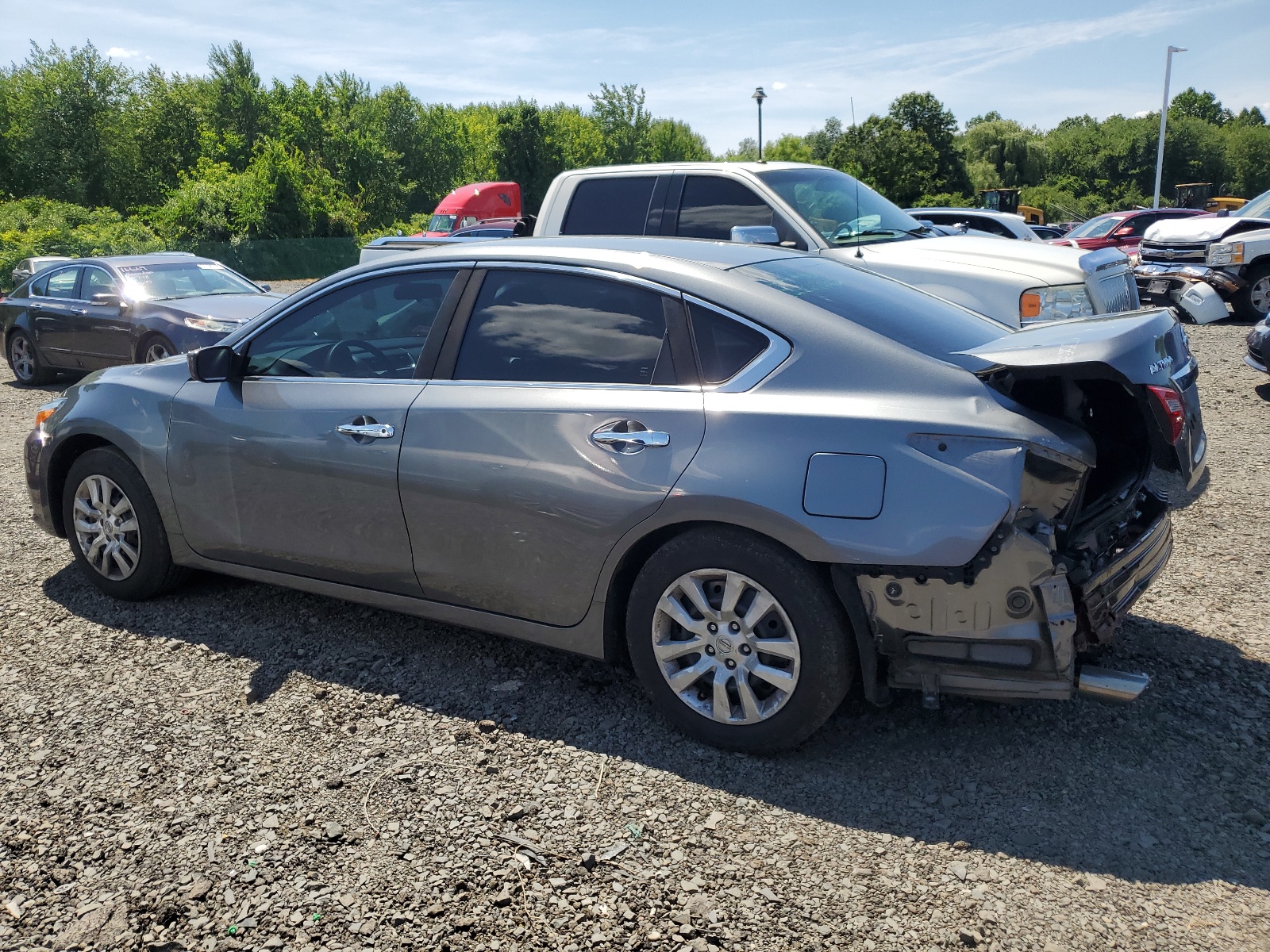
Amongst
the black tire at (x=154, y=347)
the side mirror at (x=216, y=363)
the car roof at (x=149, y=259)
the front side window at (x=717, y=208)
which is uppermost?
the front side window at (x=717, y=208)

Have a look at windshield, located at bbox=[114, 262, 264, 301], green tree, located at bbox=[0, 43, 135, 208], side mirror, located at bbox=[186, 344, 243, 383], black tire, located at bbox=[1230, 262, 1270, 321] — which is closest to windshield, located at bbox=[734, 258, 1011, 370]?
side mirror, located at bbox=[186, 344, 243, 383]

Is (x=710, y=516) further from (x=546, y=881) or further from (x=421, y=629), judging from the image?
(x=421, y=629)

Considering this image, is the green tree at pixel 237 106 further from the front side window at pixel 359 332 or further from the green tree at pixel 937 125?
the front side window at pixel 359 332

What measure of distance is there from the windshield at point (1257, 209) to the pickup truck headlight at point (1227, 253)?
6.07ft

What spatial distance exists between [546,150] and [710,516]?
2675 inches

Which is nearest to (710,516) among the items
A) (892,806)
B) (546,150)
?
(892,806)

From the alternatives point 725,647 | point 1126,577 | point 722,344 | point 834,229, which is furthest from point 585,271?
point 834,229

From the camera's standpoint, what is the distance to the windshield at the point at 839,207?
24.1 ft

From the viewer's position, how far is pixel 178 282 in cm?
1190

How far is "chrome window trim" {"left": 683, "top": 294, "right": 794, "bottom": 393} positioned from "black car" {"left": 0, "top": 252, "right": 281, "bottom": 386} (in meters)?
8.80

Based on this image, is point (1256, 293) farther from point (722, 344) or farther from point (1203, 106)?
point (1203, 106)

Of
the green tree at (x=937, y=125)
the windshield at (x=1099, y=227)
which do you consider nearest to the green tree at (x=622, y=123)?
the green tree at (x=937, y=125)

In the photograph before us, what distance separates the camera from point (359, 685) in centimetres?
388

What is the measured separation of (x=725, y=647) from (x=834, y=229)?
5.05 m
